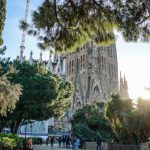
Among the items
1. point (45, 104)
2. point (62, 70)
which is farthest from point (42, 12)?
point (62, 70)

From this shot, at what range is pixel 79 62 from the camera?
4377 inches

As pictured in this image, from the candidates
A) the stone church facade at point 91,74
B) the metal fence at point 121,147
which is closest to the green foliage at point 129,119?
the metal fence at point 121,147

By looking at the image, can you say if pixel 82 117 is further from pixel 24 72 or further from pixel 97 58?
pixel 97 58

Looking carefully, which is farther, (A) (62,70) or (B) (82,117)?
(A) (62,70)

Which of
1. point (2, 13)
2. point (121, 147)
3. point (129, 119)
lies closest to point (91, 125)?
point (129, 119)

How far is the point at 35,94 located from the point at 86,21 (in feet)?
97.4

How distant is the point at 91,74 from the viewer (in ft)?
356

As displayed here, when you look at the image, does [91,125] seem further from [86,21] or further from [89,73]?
[89,73]

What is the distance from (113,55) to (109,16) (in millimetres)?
105816

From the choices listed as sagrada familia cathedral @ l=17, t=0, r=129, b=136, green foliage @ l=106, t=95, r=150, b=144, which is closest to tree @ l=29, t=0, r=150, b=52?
green foliage @ l=106, t=95, r=150, b=144

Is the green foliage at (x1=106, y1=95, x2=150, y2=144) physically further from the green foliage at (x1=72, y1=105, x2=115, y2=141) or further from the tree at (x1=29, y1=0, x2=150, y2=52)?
the tree at (x1=29, y1=0, x2=150, y2=52)

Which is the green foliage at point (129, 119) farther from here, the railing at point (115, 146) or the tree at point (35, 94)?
the tree at point (35, 94)

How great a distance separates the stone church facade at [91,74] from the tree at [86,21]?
9291 centimetres

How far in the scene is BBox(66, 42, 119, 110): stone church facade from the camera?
353 feet
